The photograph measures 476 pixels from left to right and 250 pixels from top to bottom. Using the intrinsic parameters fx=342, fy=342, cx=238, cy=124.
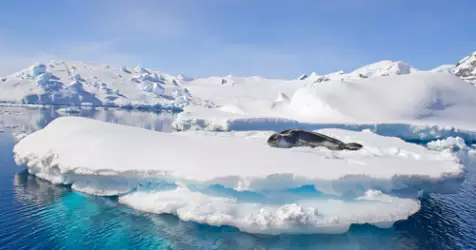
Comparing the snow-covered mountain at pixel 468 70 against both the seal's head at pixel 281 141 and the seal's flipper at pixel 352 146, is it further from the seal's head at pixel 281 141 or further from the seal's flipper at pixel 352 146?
the seal's head at pixel 281 141

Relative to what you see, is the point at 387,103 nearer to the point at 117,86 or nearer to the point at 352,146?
the point at 352,146

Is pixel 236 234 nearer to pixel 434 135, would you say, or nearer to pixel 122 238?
pixel 122 238

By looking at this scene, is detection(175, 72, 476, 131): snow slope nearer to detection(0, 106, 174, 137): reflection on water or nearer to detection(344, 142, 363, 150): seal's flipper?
detection(0, 106, 174, 137): reflection on water

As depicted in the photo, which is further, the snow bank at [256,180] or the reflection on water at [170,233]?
the snow bank at [256,180]

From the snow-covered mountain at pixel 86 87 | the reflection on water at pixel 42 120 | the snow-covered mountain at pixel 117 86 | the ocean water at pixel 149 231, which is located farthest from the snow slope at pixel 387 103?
the snow-covered mountain at pixel 86 87

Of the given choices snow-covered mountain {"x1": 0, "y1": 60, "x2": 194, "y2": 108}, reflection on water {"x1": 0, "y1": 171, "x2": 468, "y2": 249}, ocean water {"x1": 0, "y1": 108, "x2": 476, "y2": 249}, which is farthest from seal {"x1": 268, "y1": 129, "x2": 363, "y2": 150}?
snow-covered mountain {"x1": 0, "y1": 60, "x2": 194, "y2": 108}

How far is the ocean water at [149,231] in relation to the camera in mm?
7105

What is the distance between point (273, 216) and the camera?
760cm

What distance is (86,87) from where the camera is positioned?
284ft

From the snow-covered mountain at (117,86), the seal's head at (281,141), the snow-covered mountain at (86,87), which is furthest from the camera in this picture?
the snow-covered mountain at (117,86)

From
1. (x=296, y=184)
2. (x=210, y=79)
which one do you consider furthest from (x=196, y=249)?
(x=210, y=79)

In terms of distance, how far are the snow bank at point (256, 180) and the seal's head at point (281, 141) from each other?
87cm

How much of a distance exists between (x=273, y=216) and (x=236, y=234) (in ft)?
2.99

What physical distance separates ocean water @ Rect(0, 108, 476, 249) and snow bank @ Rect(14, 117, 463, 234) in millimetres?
268
